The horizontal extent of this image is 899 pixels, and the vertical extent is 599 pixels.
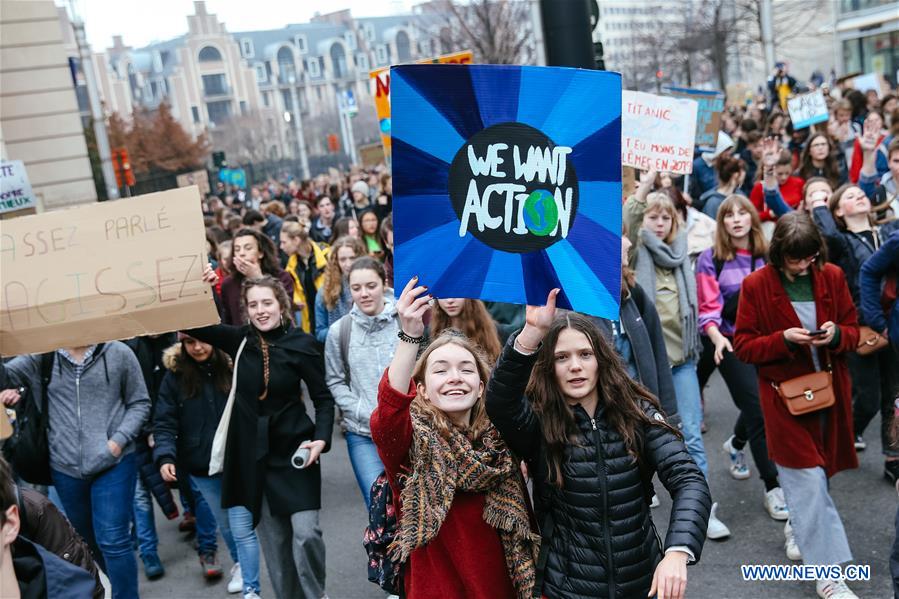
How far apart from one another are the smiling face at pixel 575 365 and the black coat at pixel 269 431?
1.89 m

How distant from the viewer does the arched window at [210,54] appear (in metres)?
113

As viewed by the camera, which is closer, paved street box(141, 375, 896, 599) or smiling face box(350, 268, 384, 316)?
paved street box(141, 375, 896, 599)

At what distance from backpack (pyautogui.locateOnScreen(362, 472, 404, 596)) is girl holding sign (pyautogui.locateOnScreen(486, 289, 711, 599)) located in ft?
1.76

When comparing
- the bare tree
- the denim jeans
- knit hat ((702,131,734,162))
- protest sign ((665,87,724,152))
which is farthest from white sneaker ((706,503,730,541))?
the bare tree

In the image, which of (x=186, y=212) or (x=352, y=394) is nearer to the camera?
(x=186, y=212)

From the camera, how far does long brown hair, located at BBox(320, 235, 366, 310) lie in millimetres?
7410

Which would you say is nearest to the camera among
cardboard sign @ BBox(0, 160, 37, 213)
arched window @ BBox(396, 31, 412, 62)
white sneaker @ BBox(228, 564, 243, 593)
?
white sneaker @ BBox(228, 564, 243, 593)

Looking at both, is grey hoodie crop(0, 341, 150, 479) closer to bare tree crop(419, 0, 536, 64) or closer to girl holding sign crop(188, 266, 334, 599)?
girl holding sign crop(188, 266, 334, 599)

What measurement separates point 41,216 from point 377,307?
1767 mm

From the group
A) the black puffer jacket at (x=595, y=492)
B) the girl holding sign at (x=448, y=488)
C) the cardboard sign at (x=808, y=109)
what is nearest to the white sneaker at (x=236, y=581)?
the girl holding sign at (x=448, y=488)

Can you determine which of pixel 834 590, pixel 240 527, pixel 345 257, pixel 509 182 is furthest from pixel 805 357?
pixel 345 257

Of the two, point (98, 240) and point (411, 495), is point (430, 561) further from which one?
point (98, 240)

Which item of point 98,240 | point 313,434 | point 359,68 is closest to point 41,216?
point 98,240

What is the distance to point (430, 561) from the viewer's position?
133 inches
